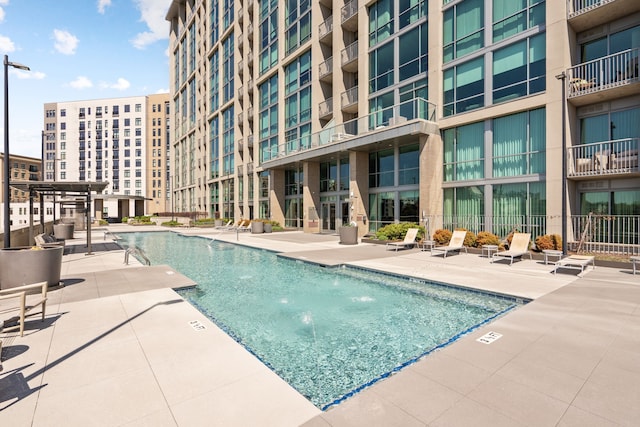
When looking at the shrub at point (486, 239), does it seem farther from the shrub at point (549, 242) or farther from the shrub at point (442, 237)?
the shrub at point (549, 242)

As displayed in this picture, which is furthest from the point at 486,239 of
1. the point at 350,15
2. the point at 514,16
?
the point at 350,15

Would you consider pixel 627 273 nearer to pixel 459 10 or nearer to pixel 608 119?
pixel 608 119

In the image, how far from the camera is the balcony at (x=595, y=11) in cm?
1332

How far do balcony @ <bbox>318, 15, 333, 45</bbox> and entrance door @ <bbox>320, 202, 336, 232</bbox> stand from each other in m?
14.9

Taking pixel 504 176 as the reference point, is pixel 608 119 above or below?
above

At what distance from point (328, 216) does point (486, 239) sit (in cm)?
1502

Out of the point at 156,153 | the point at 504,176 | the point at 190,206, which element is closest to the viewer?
the point at 504,176

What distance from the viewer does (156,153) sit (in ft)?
304

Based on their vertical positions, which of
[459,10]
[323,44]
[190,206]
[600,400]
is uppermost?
[323,44]

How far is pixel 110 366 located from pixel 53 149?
393ft

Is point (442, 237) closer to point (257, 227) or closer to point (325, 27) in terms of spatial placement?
point (257, 227)

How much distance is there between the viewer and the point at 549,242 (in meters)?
13.9

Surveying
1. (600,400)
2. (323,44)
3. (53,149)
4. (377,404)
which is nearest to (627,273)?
(600,400)

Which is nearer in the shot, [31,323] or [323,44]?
[31,323]
